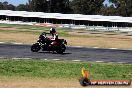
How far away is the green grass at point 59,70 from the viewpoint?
17.8 m

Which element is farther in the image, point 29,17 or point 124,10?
point 124,10

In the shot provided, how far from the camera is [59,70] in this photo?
62.8ft

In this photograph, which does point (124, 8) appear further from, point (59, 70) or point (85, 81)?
point (85, 81)

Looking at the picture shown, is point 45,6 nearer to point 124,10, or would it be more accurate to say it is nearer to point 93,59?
point 124,10

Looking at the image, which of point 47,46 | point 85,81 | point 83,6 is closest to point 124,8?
point 83,6

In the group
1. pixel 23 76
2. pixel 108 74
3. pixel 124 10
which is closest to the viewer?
pixel 23 76

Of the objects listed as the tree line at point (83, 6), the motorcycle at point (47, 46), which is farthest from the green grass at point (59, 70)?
the tree line at point (83, 6)

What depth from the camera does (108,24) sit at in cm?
8525

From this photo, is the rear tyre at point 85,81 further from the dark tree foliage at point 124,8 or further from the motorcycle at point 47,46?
the dark tree foliage at point 124,8

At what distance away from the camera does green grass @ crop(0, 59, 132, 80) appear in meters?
17.8

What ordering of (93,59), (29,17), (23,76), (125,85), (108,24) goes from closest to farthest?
(125,85) < (23,76) < (93,59) < (108,24) < (29,17)

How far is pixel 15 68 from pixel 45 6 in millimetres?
114916

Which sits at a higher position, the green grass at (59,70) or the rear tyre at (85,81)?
the rear tyre at (85,81)

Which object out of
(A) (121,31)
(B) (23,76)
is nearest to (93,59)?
(B) (23,76)
